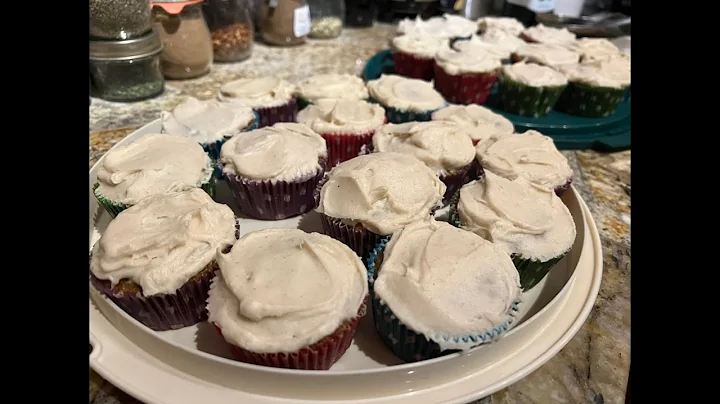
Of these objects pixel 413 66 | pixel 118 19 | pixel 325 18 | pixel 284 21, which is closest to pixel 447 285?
pixel 118 19

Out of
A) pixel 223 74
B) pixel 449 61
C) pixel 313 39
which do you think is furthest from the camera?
pixel 313 39

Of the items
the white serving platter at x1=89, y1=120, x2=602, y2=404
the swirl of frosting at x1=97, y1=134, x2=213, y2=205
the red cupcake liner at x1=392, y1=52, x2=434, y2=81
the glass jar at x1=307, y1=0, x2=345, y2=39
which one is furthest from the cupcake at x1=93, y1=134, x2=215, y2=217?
the glass jar at x1=307, y1=0, x2=345, y2=39

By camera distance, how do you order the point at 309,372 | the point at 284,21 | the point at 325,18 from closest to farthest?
the point at 309,372 < the point at 284,21 < the point at 325,18

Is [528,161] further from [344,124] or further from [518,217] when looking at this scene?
[344,124]

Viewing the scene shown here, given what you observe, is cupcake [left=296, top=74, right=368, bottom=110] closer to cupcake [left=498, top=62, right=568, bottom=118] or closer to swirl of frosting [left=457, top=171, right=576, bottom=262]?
cupcake [left=498, top=62, right=568, bottom=118]

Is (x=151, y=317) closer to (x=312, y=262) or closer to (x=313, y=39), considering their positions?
(x=312, y=262)

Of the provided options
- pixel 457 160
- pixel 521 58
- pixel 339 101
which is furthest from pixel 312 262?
pixel 521 58

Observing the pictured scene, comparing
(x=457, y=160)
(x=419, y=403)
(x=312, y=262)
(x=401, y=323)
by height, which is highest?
(x=457, y=160)

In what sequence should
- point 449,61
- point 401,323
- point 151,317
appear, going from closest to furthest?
point 401,323, point 151,317, point 449,61

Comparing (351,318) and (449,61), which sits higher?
(449,61)
